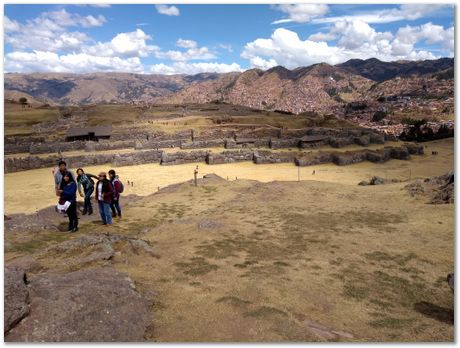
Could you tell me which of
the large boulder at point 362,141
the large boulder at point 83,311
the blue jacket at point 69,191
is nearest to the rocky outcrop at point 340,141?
the large boulder at point 362,141

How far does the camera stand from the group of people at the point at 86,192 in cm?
1177

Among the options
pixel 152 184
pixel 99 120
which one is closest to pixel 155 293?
pixel 152 184

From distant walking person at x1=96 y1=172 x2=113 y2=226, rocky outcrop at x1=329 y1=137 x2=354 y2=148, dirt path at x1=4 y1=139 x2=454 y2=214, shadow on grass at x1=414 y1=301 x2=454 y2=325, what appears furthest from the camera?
rocky outcrop at x1=329 y1=137 x2=354 y2=148

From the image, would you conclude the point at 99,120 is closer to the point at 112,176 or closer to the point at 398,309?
the point at 112,176

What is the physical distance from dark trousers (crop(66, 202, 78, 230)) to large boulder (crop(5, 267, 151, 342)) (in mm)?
5698

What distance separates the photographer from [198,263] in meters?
9.62

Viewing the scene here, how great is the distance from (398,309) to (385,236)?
553 cm

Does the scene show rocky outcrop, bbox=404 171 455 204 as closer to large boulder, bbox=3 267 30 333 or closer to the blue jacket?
the blue jacket

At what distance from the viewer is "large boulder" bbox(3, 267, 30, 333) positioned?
203 inches

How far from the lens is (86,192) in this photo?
47.8ft

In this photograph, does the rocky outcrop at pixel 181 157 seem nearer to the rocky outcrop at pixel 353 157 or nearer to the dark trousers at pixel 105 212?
the rocky outcrop at pixel 353 157

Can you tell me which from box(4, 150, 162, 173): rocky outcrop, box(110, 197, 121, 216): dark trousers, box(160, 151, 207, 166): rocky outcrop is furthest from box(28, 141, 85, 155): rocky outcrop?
box(110, 197, 121, 216): dark trousers

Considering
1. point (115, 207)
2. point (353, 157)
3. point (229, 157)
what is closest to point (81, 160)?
point (229, 157)

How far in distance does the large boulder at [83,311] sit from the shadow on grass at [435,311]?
5536mm
